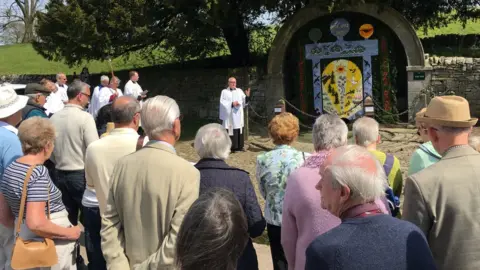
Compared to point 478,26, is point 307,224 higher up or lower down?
lower down

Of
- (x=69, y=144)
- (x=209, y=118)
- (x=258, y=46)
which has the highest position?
(x=258, y=46)

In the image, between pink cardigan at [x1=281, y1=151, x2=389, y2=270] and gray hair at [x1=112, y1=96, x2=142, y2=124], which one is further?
gray hair at [x1=112, y1=96, x2=142, y2=124]

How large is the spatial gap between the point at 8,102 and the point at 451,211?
3.27 metres

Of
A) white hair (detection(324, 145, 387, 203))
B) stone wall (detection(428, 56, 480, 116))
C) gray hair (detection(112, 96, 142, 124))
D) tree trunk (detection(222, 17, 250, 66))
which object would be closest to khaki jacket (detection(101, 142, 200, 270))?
gray hair (detection(112, 96, 142, 124))

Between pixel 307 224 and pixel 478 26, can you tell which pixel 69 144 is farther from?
pixel 478 26

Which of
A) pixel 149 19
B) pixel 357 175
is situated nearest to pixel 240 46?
pixel 149 19

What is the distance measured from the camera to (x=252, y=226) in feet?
10.5

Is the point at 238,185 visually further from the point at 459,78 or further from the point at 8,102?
the point at 459,78

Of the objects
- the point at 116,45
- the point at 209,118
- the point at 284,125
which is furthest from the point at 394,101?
the point at 284,125

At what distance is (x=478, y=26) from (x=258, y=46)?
14075 mm

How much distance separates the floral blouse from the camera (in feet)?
11.7

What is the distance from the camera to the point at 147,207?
2.81m

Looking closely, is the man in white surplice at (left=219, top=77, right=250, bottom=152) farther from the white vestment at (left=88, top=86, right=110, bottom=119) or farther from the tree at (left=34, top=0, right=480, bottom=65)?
the white vestment at (left=88, top=86, right=110, bottom=119)

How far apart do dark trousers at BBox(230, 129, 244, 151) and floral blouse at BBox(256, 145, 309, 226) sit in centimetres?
833
